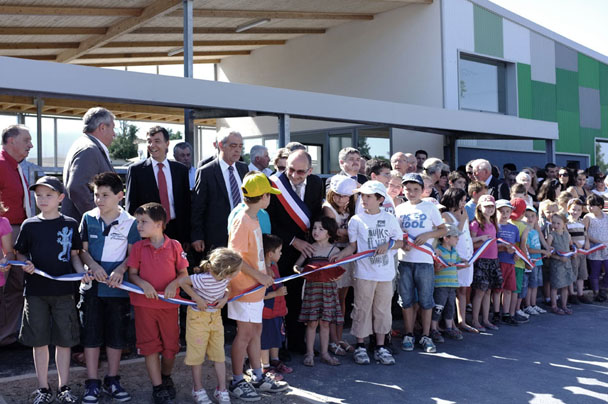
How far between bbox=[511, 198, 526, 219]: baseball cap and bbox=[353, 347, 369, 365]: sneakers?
319 centimetres

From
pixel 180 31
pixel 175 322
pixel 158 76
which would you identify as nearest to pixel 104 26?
pixel 180 31

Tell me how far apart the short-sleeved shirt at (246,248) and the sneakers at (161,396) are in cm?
83

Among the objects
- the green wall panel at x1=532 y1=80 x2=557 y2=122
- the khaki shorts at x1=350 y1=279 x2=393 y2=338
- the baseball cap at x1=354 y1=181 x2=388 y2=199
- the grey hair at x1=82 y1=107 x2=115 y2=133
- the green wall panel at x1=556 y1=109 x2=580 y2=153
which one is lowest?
the khaki shorts at x1=350 y1=279 x2=393 y2=338

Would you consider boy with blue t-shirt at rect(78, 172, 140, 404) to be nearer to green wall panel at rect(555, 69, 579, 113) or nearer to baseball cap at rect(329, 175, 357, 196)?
baseball cap at rect(329, 175, 357, 196)

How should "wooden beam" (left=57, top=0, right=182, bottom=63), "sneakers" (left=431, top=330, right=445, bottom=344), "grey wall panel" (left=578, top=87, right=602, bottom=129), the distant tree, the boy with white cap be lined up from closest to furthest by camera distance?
the boy with white cap, "sneakers" (left=431, top=330, right=445, bottom=344), "wooden beam" (left=57, top=0, right=182, bottom=63), "grey wall panel" (left=578, top=87, right=602, bottom=129), the distant tree

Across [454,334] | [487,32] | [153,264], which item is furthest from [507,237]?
[487,32]

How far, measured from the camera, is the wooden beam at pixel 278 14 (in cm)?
1166

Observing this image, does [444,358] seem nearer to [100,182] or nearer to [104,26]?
[100,182]

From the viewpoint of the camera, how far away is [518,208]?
24.9 feet

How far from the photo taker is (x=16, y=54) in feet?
44.1

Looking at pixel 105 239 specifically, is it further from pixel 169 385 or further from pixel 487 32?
pixel 487 32

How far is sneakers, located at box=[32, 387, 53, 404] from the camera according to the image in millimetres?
4105

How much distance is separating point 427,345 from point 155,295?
2944 millimetres

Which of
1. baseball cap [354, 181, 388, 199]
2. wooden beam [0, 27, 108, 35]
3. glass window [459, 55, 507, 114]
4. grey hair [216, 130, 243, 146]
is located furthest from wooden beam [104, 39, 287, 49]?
baseball cap [354, 181, 388, 199]
